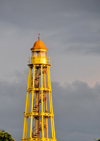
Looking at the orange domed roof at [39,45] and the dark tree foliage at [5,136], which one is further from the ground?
the orange domed roof at [39,45]

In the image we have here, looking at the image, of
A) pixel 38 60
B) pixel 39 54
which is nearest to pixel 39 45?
pixel 39 54

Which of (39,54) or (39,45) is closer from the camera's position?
(39,54)

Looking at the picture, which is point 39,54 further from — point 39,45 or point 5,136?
point 5,136

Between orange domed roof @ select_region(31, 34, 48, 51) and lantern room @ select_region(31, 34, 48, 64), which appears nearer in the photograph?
lantern room @ select_region(31, 34, 48, 64)

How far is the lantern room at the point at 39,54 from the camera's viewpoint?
173125 mm

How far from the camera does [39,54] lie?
174m

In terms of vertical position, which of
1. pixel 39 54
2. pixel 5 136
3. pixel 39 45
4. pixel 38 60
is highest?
pixel 39 45

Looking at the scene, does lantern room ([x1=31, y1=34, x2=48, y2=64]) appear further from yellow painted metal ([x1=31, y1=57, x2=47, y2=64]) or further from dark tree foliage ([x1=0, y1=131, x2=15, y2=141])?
dark tree foliage ([x1=0, y1=131, x2=15, y2=141])

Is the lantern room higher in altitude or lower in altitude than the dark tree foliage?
higher

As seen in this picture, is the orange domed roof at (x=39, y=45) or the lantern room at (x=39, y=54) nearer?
the lantern room at (x=39, y=54)

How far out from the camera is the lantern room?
17312 centimetres

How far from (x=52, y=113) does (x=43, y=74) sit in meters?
11.1

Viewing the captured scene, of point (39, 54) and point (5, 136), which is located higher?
point (39, 54)

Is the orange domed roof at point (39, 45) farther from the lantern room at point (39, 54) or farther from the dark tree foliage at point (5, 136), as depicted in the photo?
the dark tree foliage at point (5, 136)
